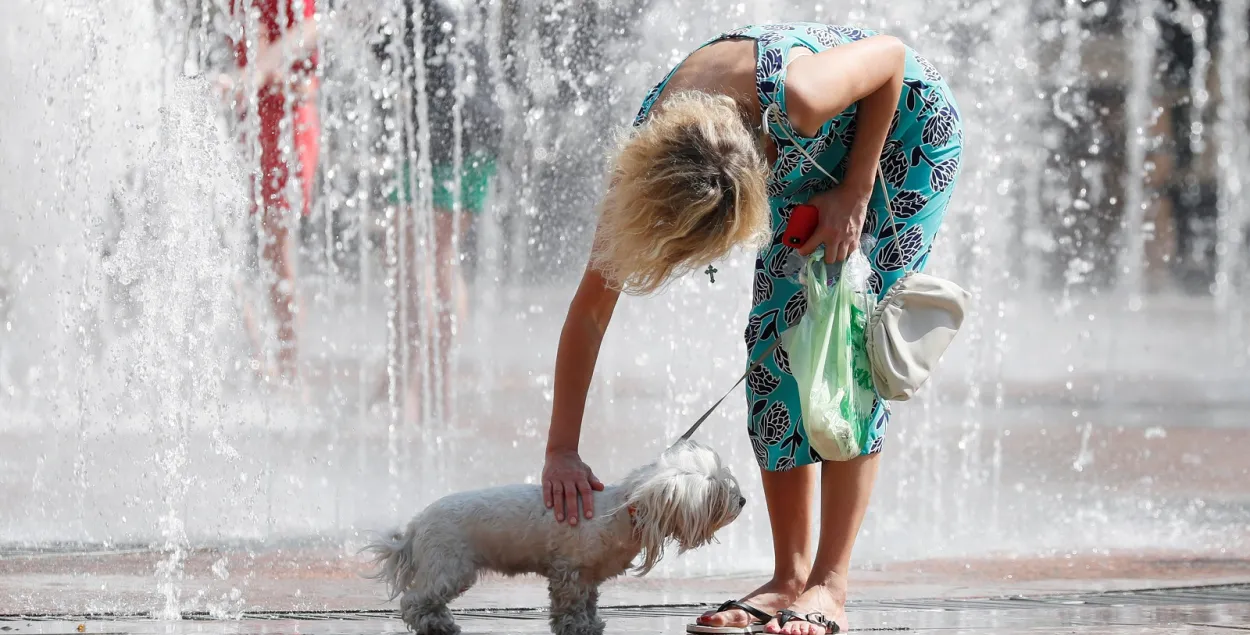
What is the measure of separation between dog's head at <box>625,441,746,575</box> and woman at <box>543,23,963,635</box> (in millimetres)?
117

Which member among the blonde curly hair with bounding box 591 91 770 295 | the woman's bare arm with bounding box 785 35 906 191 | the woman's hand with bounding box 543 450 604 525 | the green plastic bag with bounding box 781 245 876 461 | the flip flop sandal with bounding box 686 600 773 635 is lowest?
the flip flop sandal with bounding box 686 600 773 635

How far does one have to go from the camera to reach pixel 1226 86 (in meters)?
20.2

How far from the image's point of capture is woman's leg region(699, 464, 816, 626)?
304 centimetres

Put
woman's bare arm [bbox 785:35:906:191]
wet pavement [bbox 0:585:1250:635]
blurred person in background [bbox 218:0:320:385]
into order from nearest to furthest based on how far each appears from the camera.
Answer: woman's bare arm [bbox 785:35:906:191] → wet pavement [bbox 0:585:1250:635] → blurred person in background [bbox 218:0:320:385]

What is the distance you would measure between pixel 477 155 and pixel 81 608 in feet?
11.7

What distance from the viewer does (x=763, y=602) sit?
118 inches

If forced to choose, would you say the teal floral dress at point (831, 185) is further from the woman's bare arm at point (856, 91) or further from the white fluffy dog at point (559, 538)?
the white fluffy dog at point (559, 538)

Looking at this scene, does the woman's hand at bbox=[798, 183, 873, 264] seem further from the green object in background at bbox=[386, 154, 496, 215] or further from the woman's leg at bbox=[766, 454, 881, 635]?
the green object in background at bbox=[386, 154, 496, 215]

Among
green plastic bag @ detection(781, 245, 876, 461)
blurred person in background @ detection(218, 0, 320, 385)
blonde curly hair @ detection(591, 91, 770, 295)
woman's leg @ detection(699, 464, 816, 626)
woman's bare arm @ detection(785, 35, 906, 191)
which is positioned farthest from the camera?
blurred person in background @ detection(218, 0, 320, 385)

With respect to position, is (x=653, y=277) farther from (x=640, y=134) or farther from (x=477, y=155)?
(x=477, y=155)

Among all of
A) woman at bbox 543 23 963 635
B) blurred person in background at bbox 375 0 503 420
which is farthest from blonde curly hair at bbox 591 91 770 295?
blurred person in background at bbox 375 0 503 420

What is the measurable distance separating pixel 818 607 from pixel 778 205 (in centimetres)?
77

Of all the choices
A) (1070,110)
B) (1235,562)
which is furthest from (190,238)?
(1070,110)

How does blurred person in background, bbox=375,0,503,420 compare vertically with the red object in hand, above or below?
above
